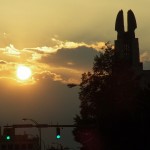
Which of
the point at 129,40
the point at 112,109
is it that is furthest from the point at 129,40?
the point at 112,109

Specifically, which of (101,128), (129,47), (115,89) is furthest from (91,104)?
(129,47)

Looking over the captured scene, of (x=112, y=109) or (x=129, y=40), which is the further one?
(x=129, y=40)

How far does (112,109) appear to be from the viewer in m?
52.0

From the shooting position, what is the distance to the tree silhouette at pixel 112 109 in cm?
4688

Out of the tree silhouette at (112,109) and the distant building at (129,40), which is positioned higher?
the distant building at (129,40)

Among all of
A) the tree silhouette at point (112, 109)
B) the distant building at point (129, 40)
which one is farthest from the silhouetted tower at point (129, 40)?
the tree silhouette at point (112, 109)

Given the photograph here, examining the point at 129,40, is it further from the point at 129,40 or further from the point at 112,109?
the point at 112,109

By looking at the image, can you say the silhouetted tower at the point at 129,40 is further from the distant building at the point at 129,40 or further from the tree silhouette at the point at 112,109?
the tree silhouette at the point at 112,109

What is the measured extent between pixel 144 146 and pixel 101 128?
5.03m

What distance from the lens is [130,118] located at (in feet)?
159

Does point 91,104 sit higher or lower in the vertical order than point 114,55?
lower

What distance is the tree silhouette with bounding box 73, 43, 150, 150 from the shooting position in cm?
4688

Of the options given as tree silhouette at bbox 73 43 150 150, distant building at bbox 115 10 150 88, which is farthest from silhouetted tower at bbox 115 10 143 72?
tree silhouette at bbox 73 43 150 150

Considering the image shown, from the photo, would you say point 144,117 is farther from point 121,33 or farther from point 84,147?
point 121,33
